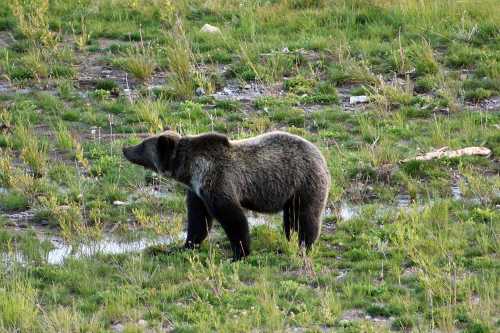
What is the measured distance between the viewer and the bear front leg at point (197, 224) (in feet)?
34.8

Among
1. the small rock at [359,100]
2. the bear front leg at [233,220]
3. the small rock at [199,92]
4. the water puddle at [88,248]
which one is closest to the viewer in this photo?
the bear front leg at [233,220]

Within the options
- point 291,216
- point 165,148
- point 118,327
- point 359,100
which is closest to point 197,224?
point 165,148

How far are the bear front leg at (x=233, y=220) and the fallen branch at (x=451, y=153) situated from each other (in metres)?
3.20

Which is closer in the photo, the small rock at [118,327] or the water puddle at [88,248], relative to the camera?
the small rock at [118,327]

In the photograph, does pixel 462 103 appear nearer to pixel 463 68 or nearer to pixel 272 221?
pixel 463 68

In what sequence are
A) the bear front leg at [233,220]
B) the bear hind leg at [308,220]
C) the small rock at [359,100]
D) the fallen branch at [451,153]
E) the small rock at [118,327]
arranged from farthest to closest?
the small rock at [359,100] < the fallen branch at [451,153] < the bear hind leg at [308,220] < the bear front leg at [233,220] < the small rock at [118,327]

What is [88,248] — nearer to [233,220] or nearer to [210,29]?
[233,220]

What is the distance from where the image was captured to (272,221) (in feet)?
37.8

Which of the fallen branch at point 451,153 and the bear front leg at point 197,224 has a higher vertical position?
the bear front leg at point 197,224

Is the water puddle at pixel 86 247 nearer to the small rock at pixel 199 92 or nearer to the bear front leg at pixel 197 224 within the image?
the bear front leg at pixel 197 224

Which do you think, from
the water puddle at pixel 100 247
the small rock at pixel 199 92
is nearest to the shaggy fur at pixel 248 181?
the water puddle at pixel 100 247

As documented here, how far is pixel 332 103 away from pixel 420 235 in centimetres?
479

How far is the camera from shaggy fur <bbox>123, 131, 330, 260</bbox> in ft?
33.4

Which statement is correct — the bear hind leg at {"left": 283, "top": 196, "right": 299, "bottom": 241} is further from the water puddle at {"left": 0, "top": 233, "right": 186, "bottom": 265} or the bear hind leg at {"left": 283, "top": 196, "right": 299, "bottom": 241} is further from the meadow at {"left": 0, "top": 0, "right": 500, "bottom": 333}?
the water puddle at {"left": 0, "top": 233, "right": 186, "bottom": 265}
